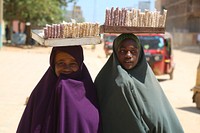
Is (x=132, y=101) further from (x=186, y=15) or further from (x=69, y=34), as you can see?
(x=186, y=15)

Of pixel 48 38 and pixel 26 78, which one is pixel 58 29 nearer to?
pixel 48 38

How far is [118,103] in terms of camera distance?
2885 millimetres

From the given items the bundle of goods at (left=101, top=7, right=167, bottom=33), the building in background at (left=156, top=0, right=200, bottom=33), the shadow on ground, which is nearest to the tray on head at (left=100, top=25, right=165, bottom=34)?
the bundle of goods at (left=101, top=7, right=167, bottom=33)

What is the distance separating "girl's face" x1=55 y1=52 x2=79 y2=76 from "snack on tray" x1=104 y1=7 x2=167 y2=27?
0.33m

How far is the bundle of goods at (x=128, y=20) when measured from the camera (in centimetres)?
283

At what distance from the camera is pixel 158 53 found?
15211 millimetres

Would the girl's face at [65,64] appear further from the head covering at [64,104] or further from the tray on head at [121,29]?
the tray on head at [121,29]

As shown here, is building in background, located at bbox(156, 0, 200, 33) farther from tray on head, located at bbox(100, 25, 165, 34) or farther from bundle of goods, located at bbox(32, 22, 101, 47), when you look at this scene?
bundle of goods, located at bbox(32, 22, 101, 47)

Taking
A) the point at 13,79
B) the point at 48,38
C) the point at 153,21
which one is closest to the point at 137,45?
the point at 153,21

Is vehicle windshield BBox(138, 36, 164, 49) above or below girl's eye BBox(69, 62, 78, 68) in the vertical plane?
below

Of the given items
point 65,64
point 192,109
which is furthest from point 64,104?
point 192,109

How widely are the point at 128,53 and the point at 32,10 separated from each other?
30.2 m

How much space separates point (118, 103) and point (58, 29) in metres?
0.63

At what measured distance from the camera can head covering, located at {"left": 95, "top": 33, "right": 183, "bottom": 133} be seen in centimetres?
286
